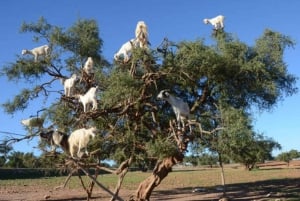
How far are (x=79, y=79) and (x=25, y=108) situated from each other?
3792 mm

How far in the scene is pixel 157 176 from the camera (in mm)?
17203

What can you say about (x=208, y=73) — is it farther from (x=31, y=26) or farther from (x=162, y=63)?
(x=31, y=26)

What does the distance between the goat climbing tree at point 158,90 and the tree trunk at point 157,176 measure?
0.03 metres

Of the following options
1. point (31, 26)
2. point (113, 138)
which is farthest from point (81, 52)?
point (113, 138)

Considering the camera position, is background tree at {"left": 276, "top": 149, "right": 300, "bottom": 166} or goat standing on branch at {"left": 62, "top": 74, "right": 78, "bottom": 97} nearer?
goat standing on branch at {"left": 62, "top": 74, "right": 78, "bottom": 97}

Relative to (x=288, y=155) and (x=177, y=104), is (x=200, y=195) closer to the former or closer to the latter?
(x=177, y=104)

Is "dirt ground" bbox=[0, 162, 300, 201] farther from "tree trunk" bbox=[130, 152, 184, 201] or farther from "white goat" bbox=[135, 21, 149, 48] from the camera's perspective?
"white goat" bbox=[135, 21, 149, 48]

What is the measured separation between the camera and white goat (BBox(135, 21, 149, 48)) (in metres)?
15.9

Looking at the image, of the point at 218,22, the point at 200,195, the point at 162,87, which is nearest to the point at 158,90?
the point at 162,87

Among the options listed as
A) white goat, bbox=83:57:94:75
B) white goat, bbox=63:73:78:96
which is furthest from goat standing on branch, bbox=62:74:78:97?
white goat, bbox=83:57:94:75

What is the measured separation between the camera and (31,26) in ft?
62.8

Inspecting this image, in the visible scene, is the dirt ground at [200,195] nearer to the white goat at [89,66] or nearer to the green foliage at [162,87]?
the green foliage at [162,87]

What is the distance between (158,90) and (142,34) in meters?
2.03

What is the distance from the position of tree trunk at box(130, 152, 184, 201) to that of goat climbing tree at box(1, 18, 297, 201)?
0.11 ft
